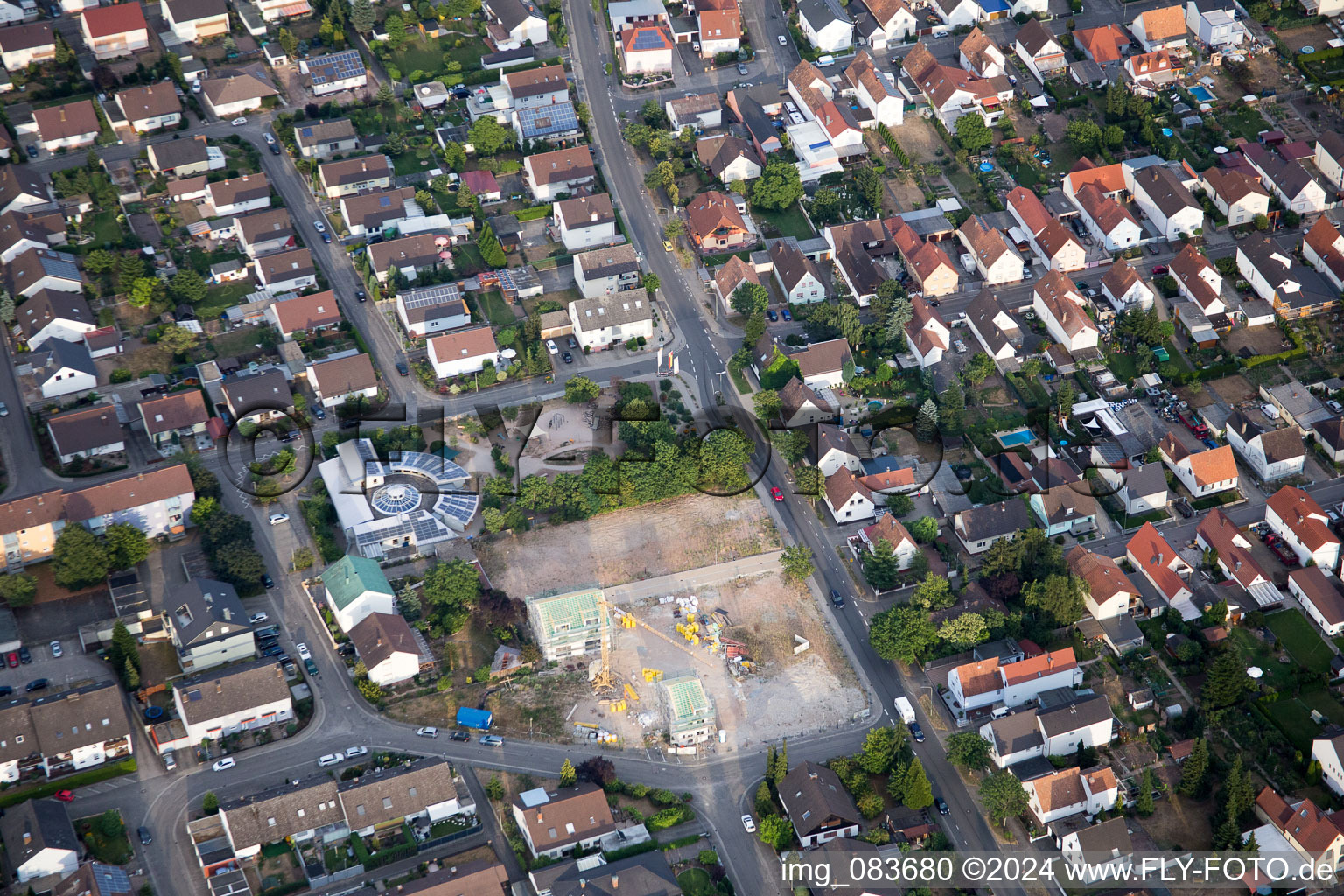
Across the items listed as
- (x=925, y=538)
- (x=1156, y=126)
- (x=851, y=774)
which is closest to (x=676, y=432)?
(x=925, y=538)

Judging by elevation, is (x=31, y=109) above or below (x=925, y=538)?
above

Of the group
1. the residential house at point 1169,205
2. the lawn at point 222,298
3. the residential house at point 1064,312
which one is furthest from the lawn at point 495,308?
the residential house at point 1169,205

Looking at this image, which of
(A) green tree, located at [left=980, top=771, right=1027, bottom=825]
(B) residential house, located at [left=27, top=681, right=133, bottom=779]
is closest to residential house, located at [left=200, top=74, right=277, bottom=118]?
(B) residential house, located at [left=27, top=681, right=133, bottom=779]

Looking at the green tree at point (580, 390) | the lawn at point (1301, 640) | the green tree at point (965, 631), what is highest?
the green tree at point (580, 390)

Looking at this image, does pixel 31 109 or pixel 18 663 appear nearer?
pixel 18 663

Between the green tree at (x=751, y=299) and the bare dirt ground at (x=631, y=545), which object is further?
the green tree at (x=751, y=299)

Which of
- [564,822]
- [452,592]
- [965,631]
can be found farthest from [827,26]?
[564,822]

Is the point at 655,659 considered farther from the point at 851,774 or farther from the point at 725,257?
the point at 725,257

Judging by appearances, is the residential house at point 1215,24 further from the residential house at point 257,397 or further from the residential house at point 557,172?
the residential house at point 257,397
